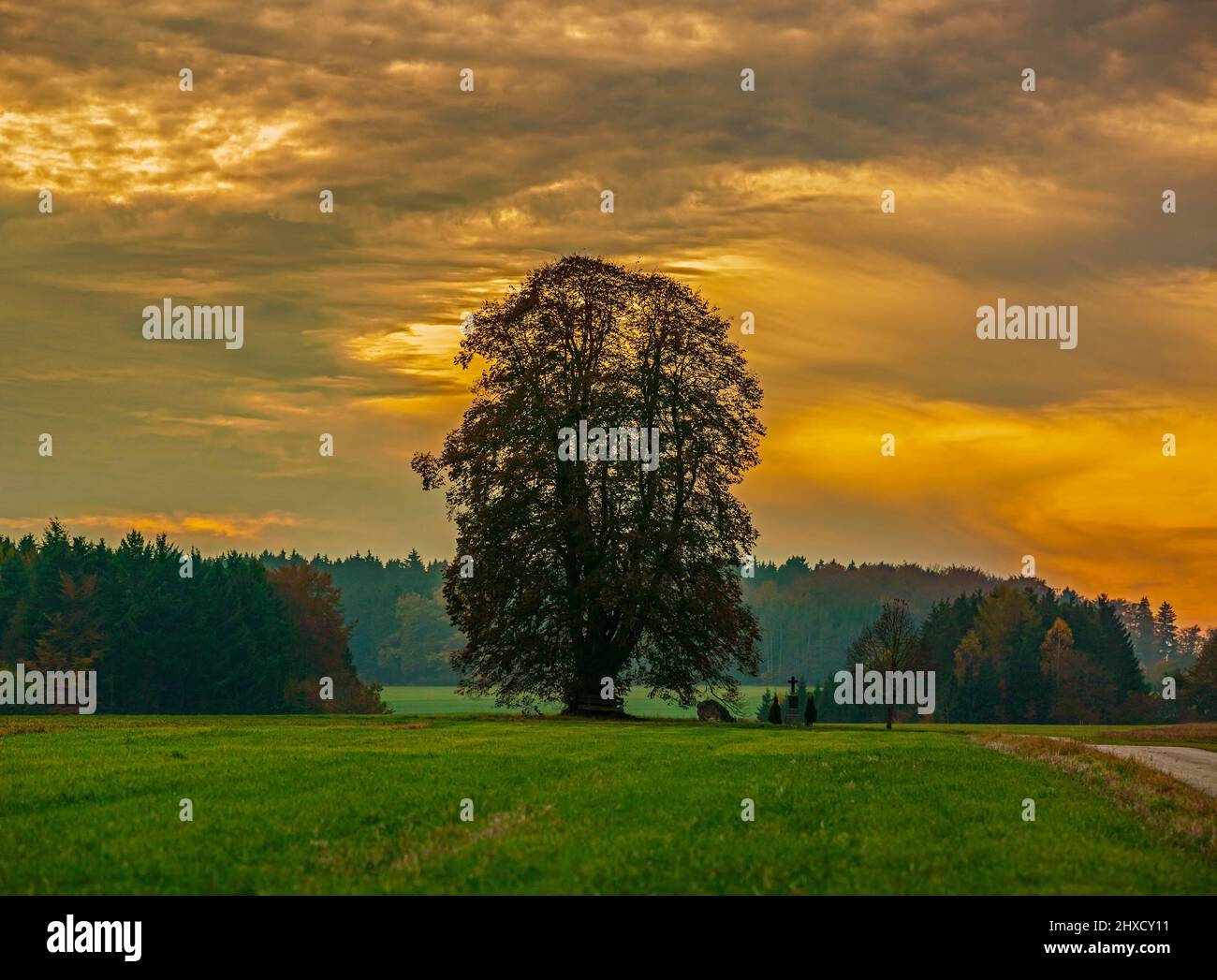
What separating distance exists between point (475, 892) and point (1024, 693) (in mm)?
145104

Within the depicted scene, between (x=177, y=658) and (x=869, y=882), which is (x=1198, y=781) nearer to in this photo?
(x=869, y=882)

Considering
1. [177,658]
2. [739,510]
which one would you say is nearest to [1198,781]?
[739,510]

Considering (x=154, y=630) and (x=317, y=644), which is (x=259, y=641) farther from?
(x=317, y=644)

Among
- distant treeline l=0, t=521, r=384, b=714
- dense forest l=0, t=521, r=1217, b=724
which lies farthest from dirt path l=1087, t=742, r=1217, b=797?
distant treeline l=0, t=521, r=384, b=714

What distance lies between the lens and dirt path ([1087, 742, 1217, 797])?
2734 centimetres

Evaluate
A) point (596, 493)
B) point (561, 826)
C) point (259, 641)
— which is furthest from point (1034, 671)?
point (561, 826)

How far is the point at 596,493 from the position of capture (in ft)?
182

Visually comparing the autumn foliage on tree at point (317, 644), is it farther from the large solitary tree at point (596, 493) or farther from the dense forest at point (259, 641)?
the large solitary tree at point (596, 493)

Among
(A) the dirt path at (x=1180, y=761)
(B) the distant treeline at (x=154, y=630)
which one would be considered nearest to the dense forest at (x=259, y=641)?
(B) the distant treeline at (x=154, y=630)

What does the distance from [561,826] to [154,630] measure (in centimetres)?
10403

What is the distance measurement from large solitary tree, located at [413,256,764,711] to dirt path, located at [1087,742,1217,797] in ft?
60.2

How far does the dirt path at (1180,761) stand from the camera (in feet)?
89.7

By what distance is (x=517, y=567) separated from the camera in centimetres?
5341
